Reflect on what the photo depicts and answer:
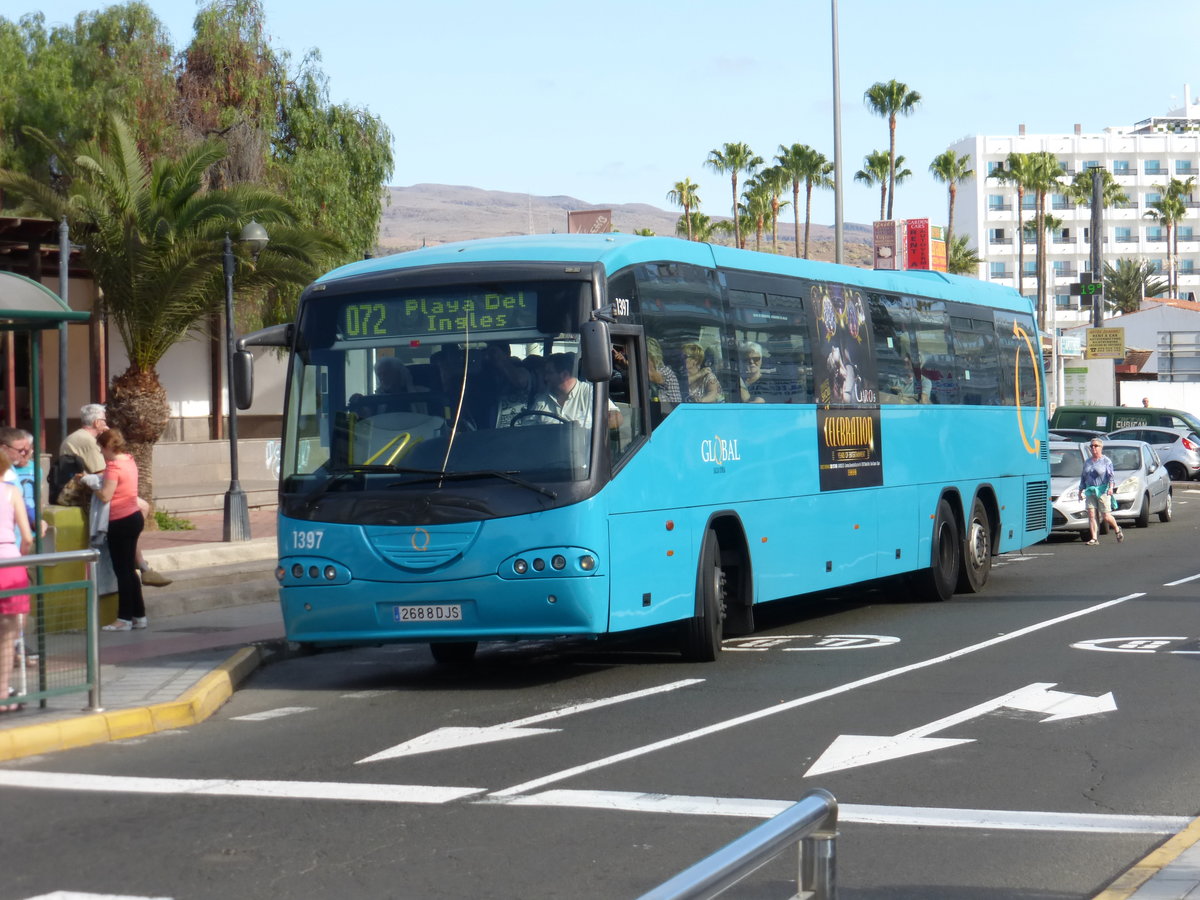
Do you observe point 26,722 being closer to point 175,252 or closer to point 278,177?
point 175,252

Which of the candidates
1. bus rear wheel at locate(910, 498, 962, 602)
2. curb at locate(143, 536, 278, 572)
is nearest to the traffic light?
bus rear wheel at locate(910, 498, 962, 602)

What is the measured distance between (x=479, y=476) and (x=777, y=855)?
7812 mm

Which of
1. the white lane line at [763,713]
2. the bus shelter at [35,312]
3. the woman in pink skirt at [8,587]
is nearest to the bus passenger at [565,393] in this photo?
the white lane line at [763,713]

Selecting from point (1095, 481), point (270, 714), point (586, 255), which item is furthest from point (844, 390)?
point (1095, 481)

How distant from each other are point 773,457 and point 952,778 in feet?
19.2

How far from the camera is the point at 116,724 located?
9.63m

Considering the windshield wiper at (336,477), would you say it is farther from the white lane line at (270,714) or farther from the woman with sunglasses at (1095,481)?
the woman with sunglasses at (1095,481)

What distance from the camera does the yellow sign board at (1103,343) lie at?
56.9 metres

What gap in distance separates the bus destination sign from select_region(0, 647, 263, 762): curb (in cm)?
266

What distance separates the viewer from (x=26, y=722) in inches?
375

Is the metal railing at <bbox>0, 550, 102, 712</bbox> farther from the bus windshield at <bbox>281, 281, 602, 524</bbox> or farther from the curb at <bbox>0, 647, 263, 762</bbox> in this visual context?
the bus windshield at <bbox>281, 281, 602, 524</bbox>

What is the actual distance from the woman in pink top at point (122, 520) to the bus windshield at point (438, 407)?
329cm

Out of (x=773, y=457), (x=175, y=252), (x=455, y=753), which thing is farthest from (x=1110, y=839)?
(x=175, y=252)

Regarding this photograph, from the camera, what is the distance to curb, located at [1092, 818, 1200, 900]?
5625 mm
